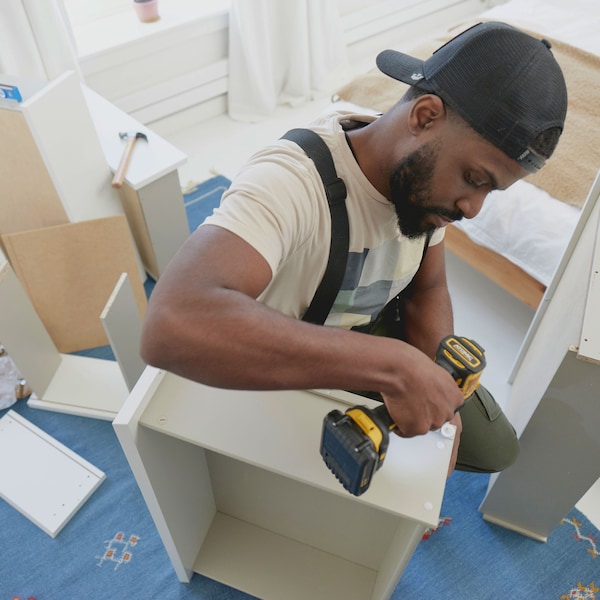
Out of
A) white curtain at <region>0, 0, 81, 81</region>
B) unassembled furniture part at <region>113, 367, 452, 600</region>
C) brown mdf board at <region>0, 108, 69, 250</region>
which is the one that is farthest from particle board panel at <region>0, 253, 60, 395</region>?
white curtain at <region>0, 0, 81, 81</region>

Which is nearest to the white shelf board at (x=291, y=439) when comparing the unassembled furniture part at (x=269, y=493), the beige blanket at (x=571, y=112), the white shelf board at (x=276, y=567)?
the unassembled furniture part at (x=269, y=493)

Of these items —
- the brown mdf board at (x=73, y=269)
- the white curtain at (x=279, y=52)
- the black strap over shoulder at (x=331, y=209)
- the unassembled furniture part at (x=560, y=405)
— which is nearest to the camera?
the black strap over shoulder at (x=331, y=209)

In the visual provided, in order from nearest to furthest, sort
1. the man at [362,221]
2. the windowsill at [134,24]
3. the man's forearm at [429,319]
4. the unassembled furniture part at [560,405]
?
the man at [362,221]
the unassembled furniture part at [560,405]
the man's forearm at [429,319]
the windowsill at [134,24]

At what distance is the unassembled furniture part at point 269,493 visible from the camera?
827 millimetres

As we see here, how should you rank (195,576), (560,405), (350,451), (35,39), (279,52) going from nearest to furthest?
1. (350,451)
2. (560,405)
3. (195,576)
4. (35,39)
5. (279,52)

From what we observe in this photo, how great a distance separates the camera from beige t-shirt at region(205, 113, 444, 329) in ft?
2.48

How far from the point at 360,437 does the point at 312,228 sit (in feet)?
1.13

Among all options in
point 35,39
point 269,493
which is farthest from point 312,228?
point 35,39

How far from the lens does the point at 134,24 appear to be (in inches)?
95.3

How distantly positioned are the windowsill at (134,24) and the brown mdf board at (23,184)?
3.19 feet

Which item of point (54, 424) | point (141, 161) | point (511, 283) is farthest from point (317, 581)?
point (141, 161)

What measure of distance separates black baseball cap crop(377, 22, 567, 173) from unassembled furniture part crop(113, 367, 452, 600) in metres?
0.47

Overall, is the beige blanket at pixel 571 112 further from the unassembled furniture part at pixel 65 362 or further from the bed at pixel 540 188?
the unassembled furniture part at pixel 65 362

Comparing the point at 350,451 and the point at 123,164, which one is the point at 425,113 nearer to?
the point at 350,451
